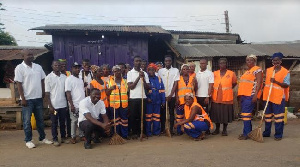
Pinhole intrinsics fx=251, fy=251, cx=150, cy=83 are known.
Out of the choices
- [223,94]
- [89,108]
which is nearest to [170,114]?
[223,94]

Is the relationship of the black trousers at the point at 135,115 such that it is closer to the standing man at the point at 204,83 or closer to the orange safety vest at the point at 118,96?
the orange safety vest at the point at 118,96

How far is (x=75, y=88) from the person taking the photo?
17.3ft

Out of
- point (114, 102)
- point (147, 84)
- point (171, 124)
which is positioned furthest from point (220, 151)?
point (114, 102)

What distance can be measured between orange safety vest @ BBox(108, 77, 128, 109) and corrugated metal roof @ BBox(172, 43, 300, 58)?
4.85 meters

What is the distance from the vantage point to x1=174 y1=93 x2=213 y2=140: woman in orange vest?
17.9 ft

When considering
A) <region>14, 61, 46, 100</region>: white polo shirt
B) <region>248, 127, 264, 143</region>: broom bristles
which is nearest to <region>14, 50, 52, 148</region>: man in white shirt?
<region>14, 61, 46, 100</region>: white polo shirt

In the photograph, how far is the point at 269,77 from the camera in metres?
5.46

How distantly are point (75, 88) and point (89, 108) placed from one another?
0.60 metres

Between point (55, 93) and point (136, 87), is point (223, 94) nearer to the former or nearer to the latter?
point (136, 87)

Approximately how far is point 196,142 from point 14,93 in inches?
229

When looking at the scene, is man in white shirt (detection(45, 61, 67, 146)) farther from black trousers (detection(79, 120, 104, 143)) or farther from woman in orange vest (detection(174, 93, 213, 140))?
woman in orange vest (detection(174, 93, 213, 140))

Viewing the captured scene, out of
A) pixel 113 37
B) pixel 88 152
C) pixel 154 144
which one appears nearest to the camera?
pixel 88 152

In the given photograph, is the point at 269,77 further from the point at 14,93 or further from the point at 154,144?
the point at 14,93

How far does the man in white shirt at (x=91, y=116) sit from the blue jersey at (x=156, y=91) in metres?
1.18
